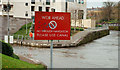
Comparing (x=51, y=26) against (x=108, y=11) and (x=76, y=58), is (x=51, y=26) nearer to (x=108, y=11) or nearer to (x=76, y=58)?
(x=76, y=58)

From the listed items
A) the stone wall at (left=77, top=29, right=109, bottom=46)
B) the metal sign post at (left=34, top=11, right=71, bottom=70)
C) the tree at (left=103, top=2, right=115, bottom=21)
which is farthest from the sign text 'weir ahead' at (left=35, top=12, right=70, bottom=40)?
the tree at (left=103, top=2, right=115, bottom=21)

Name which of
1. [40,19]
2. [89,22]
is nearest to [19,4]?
[89,22]

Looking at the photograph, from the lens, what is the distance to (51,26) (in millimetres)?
9000

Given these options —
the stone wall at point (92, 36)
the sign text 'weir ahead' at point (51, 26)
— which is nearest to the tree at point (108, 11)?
the stone wall at point (92, 36)

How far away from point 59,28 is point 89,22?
39.9 meters

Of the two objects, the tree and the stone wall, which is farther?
the tree

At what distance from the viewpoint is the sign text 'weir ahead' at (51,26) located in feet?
29.4

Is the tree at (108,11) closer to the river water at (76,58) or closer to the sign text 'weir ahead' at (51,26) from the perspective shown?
the river water at (76,58)

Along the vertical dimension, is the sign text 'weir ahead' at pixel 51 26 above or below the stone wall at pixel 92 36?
above

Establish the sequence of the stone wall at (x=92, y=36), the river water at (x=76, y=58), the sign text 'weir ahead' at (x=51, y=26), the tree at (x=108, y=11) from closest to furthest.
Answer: the sign text 'weir ahead' at (x=51, y=26) < the river water at (x=76, y=58) < the stone wall at (x=92, y=36) < the tree at (x=108, y=11)

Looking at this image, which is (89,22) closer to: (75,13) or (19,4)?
(75,13)

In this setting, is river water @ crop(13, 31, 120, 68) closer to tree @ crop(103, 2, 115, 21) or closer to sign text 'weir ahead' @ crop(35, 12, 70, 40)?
sign text 'weir ahead' @ crop(35, 12, 70, 40)

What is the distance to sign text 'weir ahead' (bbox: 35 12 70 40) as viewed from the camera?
8.97 m

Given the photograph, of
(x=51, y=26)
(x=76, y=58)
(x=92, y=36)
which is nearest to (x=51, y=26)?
(x=51, y=26)
